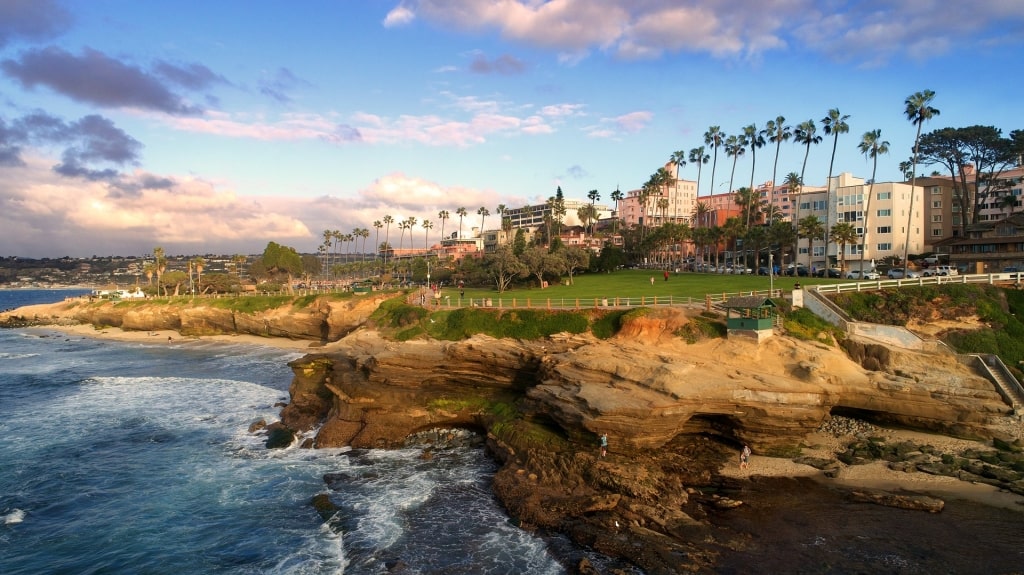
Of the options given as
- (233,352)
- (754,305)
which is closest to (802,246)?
(754,305)

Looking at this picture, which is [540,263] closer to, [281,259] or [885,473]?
[885,473]

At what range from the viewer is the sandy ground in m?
20.6

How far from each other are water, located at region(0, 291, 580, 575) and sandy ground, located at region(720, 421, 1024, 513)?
1133 centimetres

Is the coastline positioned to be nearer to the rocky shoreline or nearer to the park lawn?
the rocky shoreline

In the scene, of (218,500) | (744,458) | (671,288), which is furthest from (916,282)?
(218,500)

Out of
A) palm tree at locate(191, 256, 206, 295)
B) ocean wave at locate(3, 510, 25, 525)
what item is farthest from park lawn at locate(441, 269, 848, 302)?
palm tree at locate(191, 256, 206, 295)

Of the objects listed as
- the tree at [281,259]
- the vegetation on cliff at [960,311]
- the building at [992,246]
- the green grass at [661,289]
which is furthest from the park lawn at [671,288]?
the tree at [281,259]

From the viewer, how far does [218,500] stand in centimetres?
2288

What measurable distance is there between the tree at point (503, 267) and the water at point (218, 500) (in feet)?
105

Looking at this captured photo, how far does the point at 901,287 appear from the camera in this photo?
116ft

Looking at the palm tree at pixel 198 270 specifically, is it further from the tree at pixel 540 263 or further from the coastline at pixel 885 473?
the coastline at pixel 885 473

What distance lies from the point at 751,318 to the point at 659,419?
873 centimetres

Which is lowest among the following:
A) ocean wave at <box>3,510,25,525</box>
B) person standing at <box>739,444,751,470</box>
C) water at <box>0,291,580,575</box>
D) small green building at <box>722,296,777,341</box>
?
ocean wave at <box>3,510,25,525</box>

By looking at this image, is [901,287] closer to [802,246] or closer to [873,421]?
[873,421]
